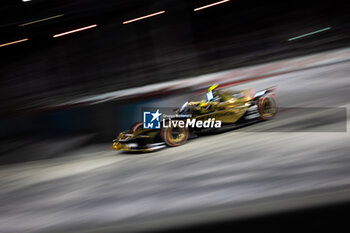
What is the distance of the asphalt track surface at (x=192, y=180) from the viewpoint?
3838mm

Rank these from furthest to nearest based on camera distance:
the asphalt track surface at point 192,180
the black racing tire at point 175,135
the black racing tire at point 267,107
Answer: the black racing tire at point 267,107 < the black racing tire at point 175,135 < the asphalt track surface at point 192,180

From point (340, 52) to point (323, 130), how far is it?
9450mm

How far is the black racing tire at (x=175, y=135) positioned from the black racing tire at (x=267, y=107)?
1.62 metres

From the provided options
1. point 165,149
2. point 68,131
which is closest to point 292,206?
point 165,149

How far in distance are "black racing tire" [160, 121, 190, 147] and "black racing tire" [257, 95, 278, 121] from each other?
5.32 ft

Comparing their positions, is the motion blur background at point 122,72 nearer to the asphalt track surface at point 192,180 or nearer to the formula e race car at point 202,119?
the asphalt track surface at point 192,180

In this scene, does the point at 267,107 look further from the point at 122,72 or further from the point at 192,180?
the point at 122,72

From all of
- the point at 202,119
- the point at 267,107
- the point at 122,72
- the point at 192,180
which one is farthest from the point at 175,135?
the point at 122,72

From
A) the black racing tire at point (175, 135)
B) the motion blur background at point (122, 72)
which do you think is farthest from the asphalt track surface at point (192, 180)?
the black racing tire at point (175, 135)

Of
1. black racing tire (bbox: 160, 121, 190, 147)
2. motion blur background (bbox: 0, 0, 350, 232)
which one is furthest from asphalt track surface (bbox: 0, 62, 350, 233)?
black racing tire (bbox: 160, 121, 190, 147)

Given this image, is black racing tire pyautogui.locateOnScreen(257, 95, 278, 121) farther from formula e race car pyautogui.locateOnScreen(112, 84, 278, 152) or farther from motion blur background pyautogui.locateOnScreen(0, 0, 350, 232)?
motion blur background pyautogui.locateOnScreen(0, 0, 350, 232)

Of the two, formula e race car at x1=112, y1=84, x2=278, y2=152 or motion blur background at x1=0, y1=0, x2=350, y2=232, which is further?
formula e race car at x1=112, y1=84, x2=278, y2=152

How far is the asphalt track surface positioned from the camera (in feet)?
12.6

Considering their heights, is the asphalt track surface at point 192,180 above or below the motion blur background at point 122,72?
below
